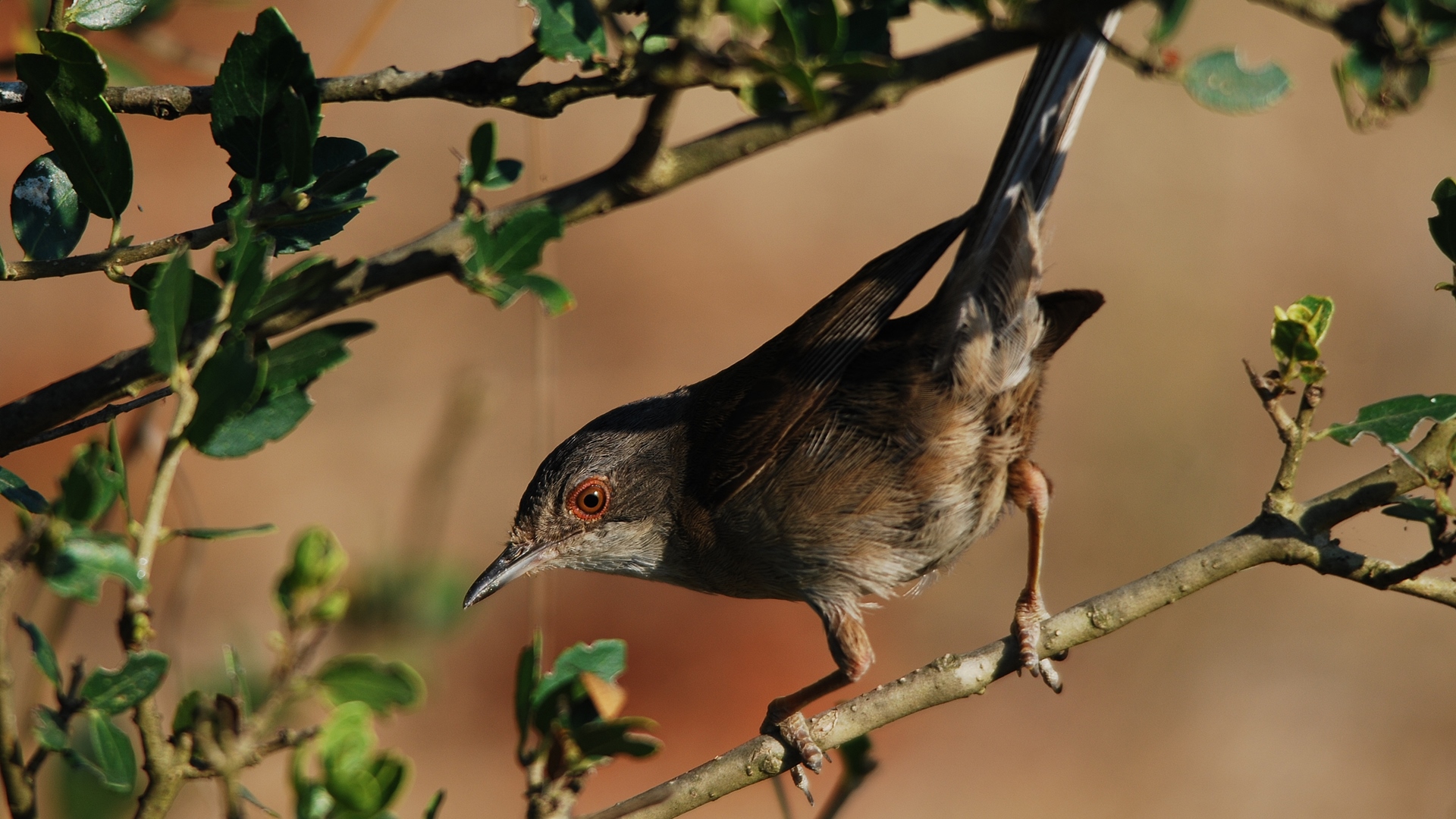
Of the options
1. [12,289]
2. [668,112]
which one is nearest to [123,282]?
[668,112]

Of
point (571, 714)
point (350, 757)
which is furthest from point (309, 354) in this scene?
point (571, 714)

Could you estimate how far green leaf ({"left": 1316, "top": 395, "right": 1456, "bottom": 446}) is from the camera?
2434 millimetres

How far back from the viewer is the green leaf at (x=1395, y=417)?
2.43 m

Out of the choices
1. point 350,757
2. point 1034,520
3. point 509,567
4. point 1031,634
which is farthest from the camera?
point 509,567

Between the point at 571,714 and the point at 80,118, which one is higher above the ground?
the point at 80,118

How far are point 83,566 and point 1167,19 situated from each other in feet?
5.08

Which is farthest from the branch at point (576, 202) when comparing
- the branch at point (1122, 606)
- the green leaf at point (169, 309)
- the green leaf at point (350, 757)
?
the branch at point (1122, 606)

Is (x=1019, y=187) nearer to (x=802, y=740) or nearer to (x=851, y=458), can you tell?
(x=851, y=458)

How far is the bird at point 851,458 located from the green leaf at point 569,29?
6.57 ft

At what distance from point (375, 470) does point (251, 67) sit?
742cm

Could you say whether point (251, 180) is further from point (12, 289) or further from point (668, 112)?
point (12, 289)

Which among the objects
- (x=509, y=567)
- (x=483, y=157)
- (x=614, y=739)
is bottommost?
(x=614, y=739)

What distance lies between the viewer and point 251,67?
198cm

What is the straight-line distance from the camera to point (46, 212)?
7.14 feet
